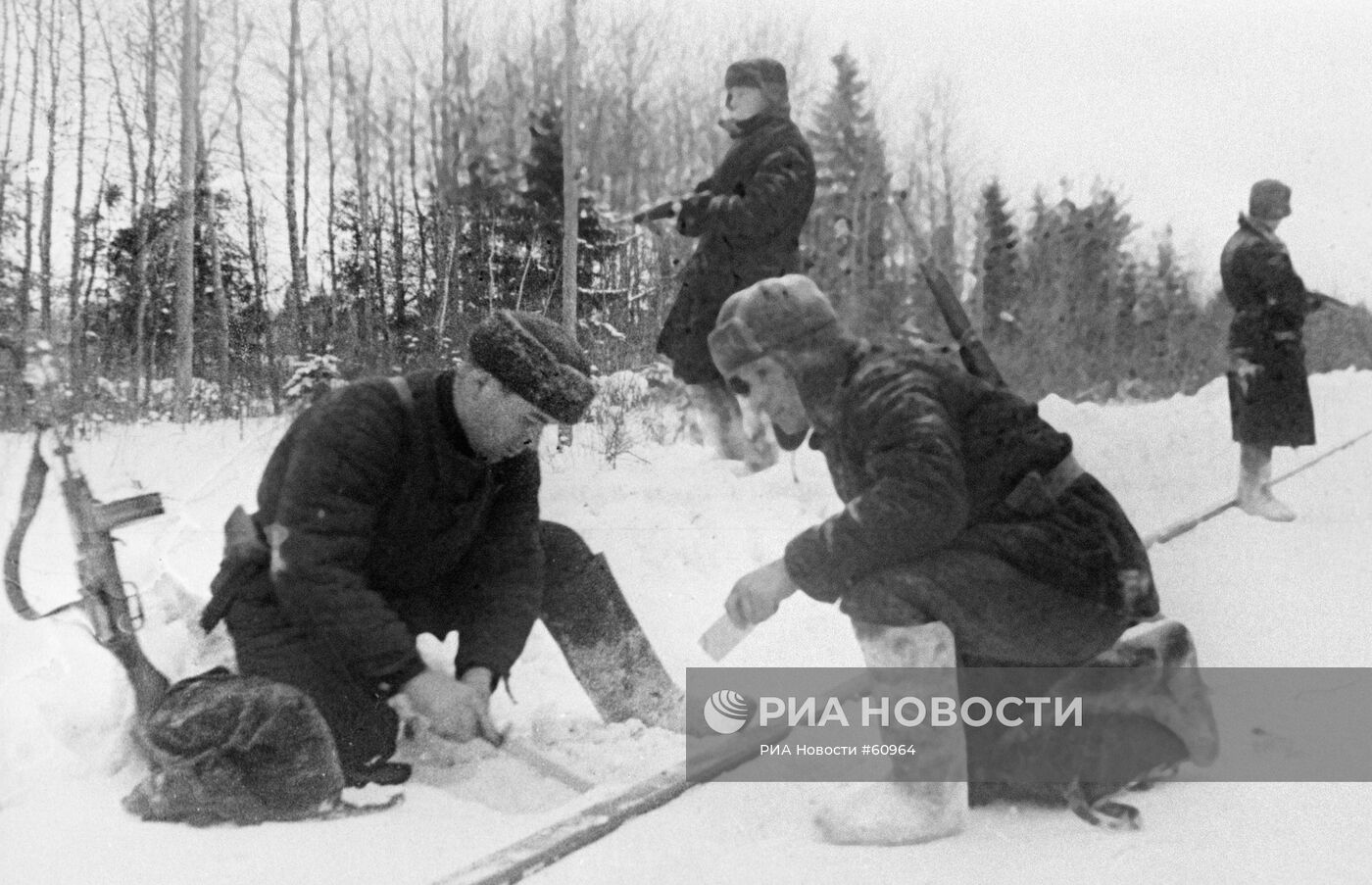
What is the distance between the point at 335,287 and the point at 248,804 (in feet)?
3.13

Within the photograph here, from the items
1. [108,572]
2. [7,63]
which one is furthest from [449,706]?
[7,63]

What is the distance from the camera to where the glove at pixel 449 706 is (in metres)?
1.83

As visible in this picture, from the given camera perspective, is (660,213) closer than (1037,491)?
No

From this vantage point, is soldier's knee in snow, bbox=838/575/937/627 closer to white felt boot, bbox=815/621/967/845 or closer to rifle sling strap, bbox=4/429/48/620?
white felt boot, bbox=815/621/967/845

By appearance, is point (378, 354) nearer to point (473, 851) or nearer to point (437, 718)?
point (437, 718)

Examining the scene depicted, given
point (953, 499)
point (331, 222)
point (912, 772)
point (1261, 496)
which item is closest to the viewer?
point (953, 499)

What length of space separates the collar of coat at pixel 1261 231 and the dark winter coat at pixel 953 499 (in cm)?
71

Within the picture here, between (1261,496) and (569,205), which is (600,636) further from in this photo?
(1261,496)

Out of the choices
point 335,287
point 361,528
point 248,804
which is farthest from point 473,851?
point 335,287

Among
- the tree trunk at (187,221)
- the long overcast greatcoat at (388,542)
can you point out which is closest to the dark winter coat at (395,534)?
the long overcast greatcoat at (388,542)

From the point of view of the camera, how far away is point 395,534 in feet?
6.40

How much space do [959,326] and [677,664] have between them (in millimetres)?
886

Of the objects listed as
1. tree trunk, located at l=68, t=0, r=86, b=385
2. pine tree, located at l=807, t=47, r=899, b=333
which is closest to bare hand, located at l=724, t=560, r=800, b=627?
pine tree, located at l=807, t=47, r=899, b=333

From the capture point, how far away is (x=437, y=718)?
72.0 inches
